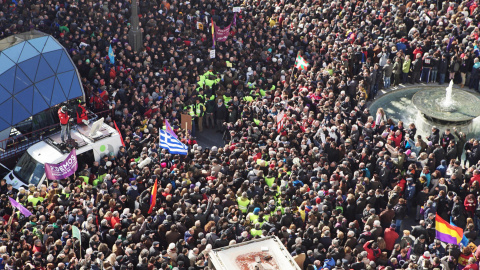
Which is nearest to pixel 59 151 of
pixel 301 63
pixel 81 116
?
pixel 81 116

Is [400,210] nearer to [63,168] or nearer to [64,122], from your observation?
[63,168]

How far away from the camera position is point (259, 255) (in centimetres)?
1459

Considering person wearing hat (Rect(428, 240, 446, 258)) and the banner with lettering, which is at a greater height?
the banner with lettering

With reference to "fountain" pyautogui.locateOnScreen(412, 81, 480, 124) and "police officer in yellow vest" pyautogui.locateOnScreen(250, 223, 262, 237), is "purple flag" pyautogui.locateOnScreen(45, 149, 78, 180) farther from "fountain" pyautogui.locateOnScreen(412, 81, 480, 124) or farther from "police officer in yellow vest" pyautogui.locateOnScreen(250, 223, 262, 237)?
"fountain" pyautogui.locateOnScreen(412, 81, 480, 124)

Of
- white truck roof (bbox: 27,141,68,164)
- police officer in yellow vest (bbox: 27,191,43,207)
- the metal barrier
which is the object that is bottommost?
police officer in yellow vest (bbox: 27,191,43,207)

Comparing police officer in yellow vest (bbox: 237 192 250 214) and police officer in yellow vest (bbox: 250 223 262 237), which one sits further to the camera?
police officer in yellow vest (bbox: 237 192 250 214)

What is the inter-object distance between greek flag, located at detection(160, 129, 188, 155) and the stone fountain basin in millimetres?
8828

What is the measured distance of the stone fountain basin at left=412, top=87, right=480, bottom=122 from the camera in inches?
916

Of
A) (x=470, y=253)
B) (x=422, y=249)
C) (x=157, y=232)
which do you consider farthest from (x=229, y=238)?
(x=470, y=253)

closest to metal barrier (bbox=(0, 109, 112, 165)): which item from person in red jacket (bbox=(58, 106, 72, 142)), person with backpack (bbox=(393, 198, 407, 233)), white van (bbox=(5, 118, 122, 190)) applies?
white van (bbox=(5, 118, 122, 190))

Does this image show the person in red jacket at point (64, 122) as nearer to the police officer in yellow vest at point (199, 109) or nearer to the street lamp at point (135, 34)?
the police officer in yellow vest at point (199, 109)

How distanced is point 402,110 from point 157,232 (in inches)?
473

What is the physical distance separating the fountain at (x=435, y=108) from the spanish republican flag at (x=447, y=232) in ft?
23.7

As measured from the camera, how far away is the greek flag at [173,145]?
2017 cm
